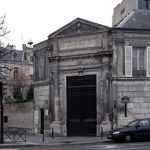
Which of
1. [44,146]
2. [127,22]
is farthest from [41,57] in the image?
[44,146]

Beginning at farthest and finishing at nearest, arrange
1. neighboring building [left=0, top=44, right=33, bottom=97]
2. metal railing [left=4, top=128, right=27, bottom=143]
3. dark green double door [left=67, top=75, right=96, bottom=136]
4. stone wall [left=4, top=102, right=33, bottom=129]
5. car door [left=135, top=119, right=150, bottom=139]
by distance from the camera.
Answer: neighboring building [left=0, top=44, right=33, bottom=97], stone wall [left=4, top=102, right=33, bottom=129], dark green double door [left=67, top=75, right=96, bottom=136], metal railing [left=4, top=128, right=27, bottom=143], car door [left=135, top=119, right=150, bottom=139]

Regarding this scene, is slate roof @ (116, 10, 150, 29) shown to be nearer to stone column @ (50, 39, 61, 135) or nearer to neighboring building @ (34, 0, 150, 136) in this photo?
neighboring building @ (34, 0, 150, 136)

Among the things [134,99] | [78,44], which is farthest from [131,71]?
[78,44]

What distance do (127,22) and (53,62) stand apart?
6124 mm

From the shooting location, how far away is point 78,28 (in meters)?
32.8

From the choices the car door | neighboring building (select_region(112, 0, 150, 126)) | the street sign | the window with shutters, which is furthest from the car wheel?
the window with shutters

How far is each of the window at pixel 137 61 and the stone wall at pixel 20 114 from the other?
31.5 feet

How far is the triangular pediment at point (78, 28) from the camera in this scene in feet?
105

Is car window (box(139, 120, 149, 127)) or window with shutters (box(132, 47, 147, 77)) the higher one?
window with shutters (box(132, 47, 147, 77))

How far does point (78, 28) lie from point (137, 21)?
4.46m

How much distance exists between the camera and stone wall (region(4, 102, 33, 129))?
122 feet

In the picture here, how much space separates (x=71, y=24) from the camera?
33.0 meters

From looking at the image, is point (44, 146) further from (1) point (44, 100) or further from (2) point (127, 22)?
(2) point (127, 22)

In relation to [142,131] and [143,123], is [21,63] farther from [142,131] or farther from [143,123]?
[142,131]
